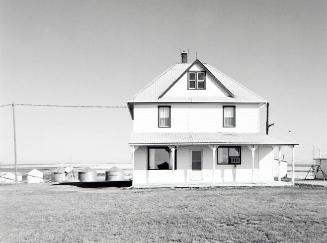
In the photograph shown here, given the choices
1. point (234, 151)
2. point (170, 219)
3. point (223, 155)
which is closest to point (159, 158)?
point (223, 155)

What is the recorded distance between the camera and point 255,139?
27297 mm

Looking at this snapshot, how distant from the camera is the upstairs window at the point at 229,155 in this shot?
91.4 ft

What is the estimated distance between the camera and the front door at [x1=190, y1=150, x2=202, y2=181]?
27.5 meters

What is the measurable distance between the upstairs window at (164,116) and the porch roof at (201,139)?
0.86m

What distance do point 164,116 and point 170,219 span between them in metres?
15.4

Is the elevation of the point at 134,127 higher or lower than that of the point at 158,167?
higher

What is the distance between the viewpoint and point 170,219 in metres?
14.0

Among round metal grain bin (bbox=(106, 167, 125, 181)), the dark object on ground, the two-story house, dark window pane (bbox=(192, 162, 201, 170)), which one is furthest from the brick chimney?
round metal grain bin (bbox=(106, 167, 125, 181))

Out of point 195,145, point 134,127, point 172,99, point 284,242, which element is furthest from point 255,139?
point 284,242

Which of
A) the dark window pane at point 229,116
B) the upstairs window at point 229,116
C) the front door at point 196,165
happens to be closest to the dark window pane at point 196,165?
the front door at point 196,165

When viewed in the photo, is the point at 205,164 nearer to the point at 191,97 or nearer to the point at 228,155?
the point at 228,155

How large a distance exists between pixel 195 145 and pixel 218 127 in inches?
110

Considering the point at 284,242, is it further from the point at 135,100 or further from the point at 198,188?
the point at 135,100

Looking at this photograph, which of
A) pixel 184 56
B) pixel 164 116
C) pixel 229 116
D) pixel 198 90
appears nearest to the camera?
pixel 164 116
